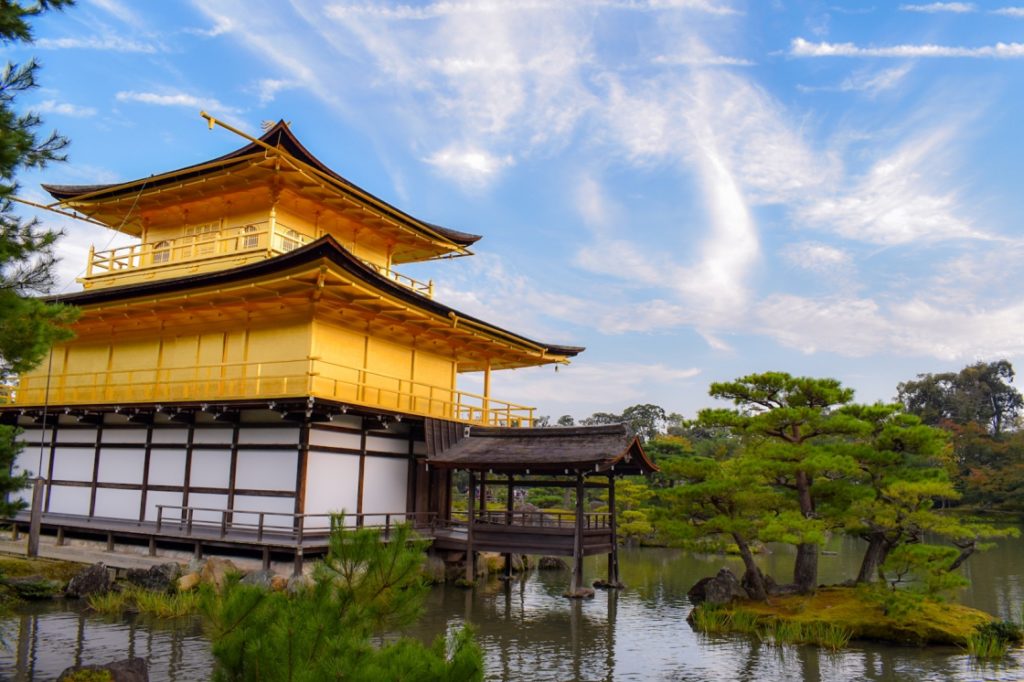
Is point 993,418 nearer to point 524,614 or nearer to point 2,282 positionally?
point 524,614

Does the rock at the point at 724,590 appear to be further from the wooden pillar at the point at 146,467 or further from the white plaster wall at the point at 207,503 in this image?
the wooden pillar at the point at 146,467

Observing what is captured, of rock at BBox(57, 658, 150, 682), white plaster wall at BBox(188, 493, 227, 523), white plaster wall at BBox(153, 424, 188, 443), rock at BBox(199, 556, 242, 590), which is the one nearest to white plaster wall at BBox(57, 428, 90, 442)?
white plaster wall at BBox(153, 424, 188, 443)

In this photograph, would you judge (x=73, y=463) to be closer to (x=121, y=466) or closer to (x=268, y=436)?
(x=121, y=466)

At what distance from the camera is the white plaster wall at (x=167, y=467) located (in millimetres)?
20922

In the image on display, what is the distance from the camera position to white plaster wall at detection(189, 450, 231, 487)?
20.1m

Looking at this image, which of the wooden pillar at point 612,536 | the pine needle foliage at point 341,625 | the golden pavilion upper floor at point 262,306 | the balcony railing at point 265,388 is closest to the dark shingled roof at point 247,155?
the golden pavilion upper floor at point 262,306

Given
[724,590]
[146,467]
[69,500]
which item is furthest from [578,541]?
[69,500]

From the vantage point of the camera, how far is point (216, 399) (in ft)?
62.7

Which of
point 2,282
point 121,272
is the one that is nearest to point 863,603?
point 2,282

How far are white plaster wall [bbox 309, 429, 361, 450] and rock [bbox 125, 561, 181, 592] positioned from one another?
167 inches

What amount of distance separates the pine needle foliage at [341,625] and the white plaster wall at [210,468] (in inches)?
571

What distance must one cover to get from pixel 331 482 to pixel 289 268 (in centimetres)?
583

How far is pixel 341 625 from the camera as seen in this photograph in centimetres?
589

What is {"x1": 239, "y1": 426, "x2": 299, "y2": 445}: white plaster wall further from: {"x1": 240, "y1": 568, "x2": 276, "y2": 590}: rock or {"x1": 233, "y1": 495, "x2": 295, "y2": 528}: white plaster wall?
{"x1": 240, "y1": 568, "x2": 276, "y2": 590}: rock
